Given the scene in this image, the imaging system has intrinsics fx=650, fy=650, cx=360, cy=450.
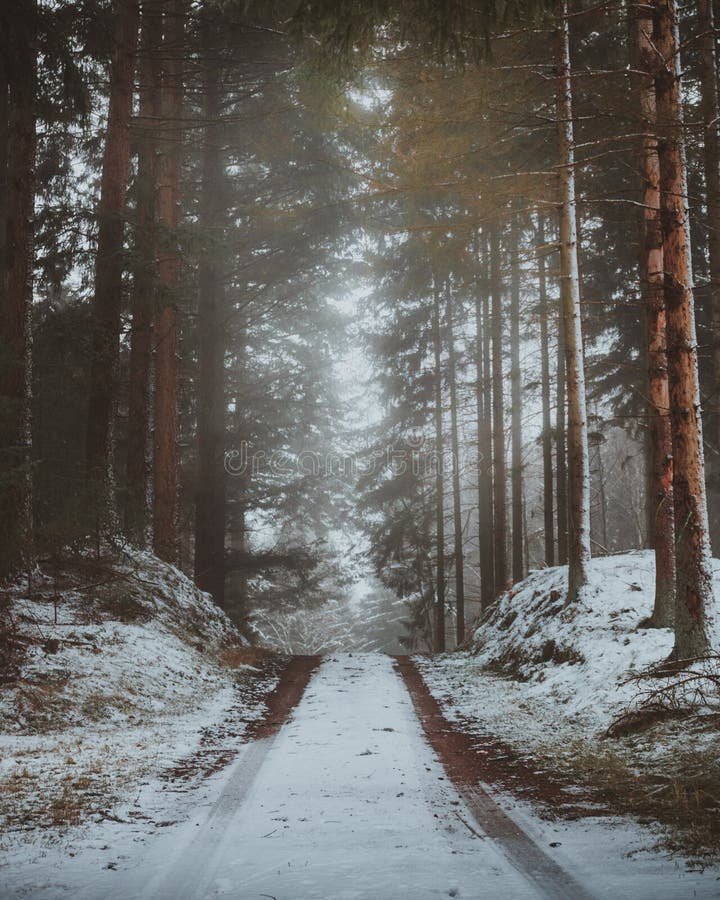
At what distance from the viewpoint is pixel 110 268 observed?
12406 millimetres

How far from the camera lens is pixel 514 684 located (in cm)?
1055

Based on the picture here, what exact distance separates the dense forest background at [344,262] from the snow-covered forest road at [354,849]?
4.15 m

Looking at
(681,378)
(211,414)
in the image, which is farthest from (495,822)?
(211,414)

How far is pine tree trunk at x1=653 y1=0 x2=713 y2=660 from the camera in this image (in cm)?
764

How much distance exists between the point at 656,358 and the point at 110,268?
10.0 m

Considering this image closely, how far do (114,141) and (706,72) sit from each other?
11.9 m

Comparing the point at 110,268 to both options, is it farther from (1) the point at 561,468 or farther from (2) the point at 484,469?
(1) the point at 561,468

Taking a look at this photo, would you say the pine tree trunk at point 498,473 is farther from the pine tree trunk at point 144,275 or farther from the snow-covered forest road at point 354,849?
the snow-covered forest road at point 354,849

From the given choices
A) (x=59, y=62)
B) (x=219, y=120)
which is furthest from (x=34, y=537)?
(x=219, y=120)

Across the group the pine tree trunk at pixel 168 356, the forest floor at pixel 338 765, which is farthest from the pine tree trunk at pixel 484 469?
the pine tree trunk at pixel 168 356

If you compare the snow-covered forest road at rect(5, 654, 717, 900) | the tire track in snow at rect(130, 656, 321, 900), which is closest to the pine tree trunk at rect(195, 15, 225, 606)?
the tire track in snow at rect(130, 656, 321, 900)

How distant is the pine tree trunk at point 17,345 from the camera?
930 cm

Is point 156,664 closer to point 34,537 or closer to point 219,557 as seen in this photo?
A: point 34,537

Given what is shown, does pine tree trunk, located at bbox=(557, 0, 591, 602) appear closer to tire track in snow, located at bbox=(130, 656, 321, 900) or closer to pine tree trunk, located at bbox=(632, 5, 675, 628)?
pine tree trunk, located at bbox=(632, 5, 675, 628)
